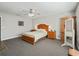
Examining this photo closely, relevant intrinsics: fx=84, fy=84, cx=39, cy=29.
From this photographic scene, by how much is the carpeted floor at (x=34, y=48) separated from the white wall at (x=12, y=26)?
0.39 feet

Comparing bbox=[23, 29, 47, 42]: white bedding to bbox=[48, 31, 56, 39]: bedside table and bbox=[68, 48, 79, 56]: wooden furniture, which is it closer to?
bbox=[48, 31, 56, 39]: bedside table

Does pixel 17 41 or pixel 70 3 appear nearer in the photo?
pixel 70 3

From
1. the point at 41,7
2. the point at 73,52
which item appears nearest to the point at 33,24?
the point at 41,7

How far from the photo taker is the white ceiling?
1.47 meters

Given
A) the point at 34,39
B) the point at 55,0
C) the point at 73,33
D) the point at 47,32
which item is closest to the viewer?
the point at 55,0

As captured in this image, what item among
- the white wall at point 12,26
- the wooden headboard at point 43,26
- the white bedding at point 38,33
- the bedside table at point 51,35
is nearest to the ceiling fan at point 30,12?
the white wall at point 12,26

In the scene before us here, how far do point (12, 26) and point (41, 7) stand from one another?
2.22 feet

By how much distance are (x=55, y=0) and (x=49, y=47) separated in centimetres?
87

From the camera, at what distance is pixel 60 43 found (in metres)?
1.59

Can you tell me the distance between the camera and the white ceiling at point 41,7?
4.83ft

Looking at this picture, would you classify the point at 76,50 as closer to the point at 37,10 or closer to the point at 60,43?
the point at 60,43

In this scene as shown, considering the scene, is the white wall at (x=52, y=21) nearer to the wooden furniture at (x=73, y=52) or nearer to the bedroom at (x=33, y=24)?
the bedroom at (x=33, y=24)

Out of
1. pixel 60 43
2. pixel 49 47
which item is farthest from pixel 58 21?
pixel 49 47

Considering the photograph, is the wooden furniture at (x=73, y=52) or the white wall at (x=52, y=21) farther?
the white wall at (x=52, y=21)
